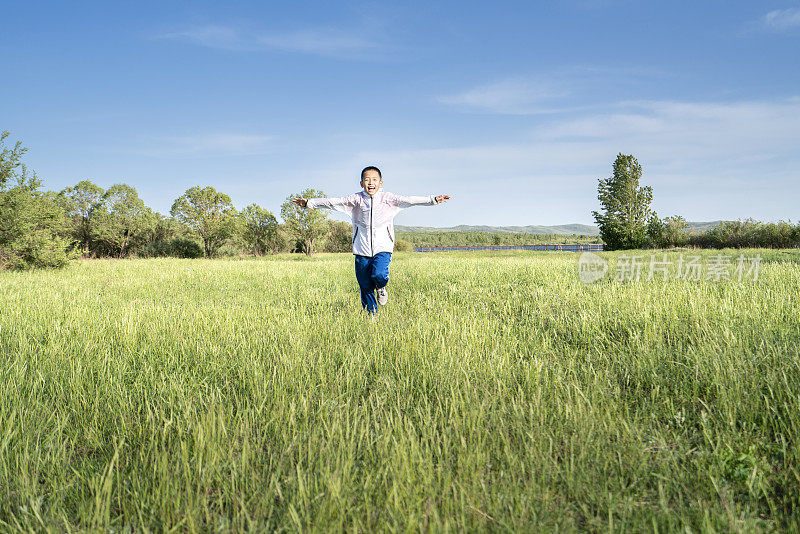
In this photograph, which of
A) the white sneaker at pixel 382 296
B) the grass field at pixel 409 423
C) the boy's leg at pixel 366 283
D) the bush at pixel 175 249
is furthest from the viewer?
the bush at pixel 175 249

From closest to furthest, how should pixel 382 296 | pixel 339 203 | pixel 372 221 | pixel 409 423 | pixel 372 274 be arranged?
pixel 409 423
pixel 372 221
pixel 372 274
pixel 339 203
pixel 382 296

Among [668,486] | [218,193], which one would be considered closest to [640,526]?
[668,486]

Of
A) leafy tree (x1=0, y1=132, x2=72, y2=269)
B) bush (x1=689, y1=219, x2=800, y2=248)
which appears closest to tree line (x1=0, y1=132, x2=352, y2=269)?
leafy tree (x1=0, y1=132, x2=72, y2=269)

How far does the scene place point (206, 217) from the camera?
4462 cm

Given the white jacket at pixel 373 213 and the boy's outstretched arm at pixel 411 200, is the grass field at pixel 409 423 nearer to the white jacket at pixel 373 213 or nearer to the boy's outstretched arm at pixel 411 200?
the white jacket at pixel 373 213

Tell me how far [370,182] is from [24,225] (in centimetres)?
1413

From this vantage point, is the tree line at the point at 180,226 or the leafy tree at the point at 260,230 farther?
the leafy tree at the point at 260,230

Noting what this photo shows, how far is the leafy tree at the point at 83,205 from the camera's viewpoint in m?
40.4

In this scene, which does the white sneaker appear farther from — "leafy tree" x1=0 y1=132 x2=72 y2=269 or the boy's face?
"leafy tree" x1=0 y1=132 x2=72 y2=269

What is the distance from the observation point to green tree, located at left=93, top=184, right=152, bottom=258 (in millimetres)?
40375

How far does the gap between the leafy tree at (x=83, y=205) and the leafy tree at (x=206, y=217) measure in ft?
24.1

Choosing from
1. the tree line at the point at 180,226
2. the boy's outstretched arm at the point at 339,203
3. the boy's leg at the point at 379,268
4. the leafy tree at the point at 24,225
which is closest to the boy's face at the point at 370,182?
the boy's outstretched arm at the point at 339,203

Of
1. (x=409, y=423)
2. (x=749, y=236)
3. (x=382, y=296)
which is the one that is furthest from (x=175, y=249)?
(x=749, y=236)

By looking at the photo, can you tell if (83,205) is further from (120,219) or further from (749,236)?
(749,236)
